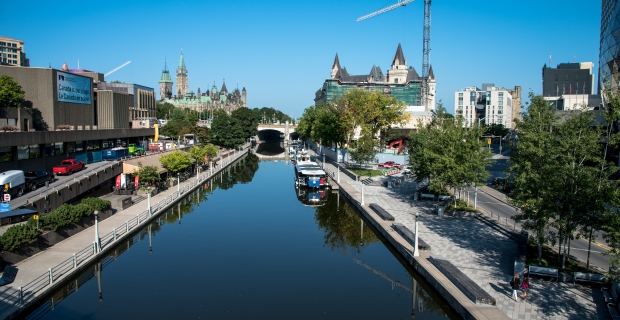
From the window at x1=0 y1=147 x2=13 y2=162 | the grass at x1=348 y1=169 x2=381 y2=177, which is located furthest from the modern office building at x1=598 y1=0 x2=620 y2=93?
the window at x1=0 y1=147 x2=13 y2=162

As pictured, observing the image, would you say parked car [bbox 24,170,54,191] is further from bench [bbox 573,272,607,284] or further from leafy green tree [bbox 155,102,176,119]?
leafy green tree [bbox 155,102,176,119]

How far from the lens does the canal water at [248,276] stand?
66.3ft

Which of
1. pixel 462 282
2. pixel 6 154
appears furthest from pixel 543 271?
pixel 6 154

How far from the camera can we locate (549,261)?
2322 cm

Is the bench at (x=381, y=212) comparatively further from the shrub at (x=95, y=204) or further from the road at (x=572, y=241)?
the shrub at (x=95, y=204)

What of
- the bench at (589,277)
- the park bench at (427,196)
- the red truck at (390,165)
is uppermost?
the red truck at (390,165)

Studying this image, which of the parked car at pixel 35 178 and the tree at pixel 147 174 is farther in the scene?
the tree at pixel 147 174

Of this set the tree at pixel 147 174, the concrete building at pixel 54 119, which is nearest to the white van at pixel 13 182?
the concrete building at pixel 54 119

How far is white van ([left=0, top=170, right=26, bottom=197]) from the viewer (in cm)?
3225

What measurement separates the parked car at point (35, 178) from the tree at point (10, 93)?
16.4m

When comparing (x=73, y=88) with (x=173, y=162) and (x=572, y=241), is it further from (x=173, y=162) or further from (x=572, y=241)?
(x=572, y=241)

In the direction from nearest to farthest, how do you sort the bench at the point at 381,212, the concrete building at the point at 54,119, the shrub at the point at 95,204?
the shrub at the point at 95,204, the bench at the point at 381,212, the concrete building at the point at 54,119

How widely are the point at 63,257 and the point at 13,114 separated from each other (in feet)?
108

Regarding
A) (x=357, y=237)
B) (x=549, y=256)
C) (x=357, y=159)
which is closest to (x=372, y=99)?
(x=357, y=159)
